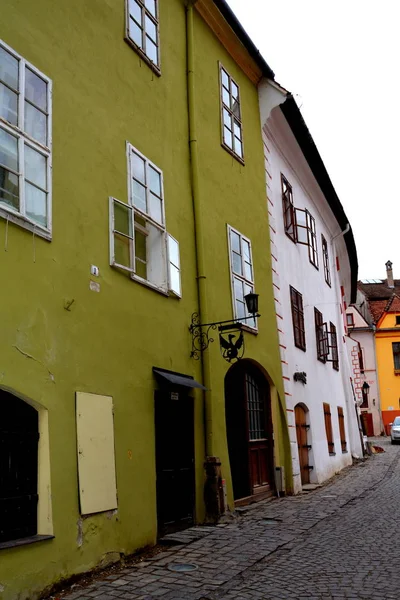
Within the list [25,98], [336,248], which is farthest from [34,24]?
[336,248]

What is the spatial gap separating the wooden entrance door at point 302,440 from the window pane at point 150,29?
28.3 feet

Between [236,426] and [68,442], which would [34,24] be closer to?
[68,442]

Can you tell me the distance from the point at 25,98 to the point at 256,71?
349 inches

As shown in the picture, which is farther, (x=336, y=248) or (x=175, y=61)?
(x=336, y=248)

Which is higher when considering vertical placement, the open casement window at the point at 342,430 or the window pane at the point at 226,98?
the window pane at the point at 226,98

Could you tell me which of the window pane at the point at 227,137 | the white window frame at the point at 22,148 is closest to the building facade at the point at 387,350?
the window pane at the point at 227,137

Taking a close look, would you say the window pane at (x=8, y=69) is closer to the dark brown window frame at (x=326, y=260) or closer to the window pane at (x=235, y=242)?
the window pane at (x=235, y=242)

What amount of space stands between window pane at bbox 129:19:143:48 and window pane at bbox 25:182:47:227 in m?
3.84

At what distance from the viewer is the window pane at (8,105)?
647 cm

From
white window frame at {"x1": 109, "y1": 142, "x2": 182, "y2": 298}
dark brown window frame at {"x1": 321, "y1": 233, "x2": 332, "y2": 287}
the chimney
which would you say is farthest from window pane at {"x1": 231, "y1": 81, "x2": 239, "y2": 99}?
the chimney

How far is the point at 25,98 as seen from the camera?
6.80 m

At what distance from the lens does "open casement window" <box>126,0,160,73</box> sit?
9.52m

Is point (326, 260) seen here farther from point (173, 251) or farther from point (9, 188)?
point (9, 188)

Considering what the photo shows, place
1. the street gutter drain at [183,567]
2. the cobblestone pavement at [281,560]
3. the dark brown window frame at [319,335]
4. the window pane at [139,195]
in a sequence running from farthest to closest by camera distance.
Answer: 1. the dark brown window frame at [319,335]
2. the window pane at [139,195]
3. the street gutter drain at [183,567]
4. the cobblestone pavement at [281,560]
